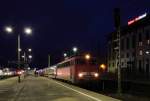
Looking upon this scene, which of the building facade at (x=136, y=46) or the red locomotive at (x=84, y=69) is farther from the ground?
the building facade at (x=136, y=46)

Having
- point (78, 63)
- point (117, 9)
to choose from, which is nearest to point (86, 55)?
point (78, 63)

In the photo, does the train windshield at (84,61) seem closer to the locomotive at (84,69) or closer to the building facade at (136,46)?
the locomotive at (84,69)

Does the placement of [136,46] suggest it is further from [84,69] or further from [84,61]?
[84,69]

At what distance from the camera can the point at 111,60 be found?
97.2m

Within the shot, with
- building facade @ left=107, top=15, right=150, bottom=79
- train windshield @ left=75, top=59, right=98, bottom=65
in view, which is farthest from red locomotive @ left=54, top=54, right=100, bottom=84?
building facade @ left=107, top=15, right=150, bottom=79

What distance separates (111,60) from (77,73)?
60.1 meters

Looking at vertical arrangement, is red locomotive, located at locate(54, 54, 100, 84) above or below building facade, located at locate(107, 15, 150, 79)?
below

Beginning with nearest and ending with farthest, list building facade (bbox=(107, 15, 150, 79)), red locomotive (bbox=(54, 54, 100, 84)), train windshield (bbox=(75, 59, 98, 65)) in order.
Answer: red locomotive (bbox=(54, 54, 100, 84)) → train windshield (bbox=(75, 59, 98, 65)) → building facade (bbox=(107, 15, 150, 79))

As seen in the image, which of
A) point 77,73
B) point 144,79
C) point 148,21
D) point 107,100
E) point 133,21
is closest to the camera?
point 107,100

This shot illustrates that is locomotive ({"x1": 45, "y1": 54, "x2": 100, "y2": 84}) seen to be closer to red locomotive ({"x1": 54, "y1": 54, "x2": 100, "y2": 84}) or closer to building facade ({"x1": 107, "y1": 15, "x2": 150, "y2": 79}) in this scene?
red locomotive ({"x1": 54, "y1": 54, "x2": 100, "y2": 84})

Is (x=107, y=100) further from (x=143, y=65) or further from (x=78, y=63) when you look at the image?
(x=143, y=65)

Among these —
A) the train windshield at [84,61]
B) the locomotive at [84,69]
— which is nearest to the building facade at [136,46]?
the train windshield at [84,61]

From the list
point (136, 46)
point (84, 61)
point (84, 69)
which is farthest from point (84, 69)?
point (136, 46)

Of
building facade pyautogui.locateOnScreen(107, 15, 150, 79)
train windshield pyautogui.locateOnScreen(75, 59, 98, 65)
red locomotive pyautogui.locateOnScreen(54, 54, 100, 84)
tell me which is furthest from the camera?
building facade pyautogui.locateOnScreen(107, 15, 150, 79)
